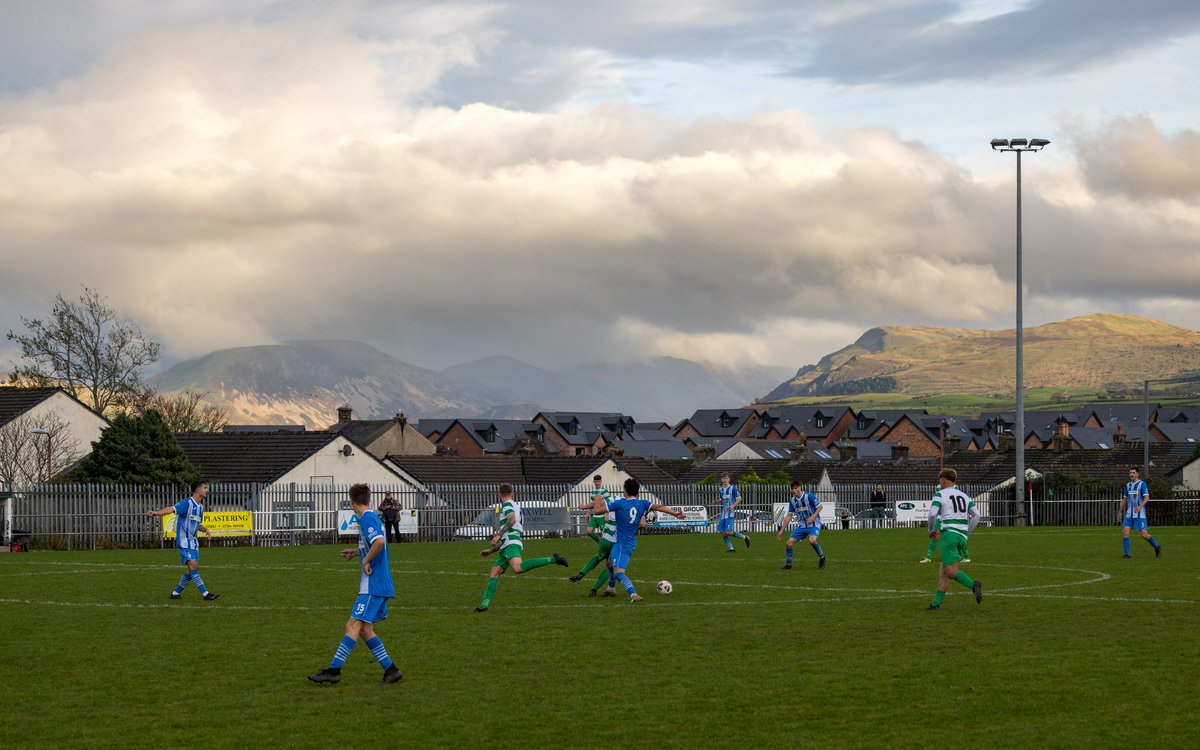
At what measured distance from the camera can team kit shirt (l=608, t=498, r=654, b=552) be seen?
72.2 feet

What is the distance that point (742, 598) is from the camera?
73.8ft

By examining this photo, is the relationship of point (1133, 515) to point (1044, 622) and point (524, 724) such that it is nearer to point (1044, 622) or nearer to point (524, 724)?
point (1044, 622)

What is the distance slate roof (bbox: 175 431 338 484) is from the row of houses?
8 cm

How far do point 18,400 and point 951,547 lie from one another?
175ft

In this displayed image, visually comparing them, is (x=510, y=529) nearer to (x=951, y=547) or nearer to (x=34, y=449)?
(x=951, y=547)

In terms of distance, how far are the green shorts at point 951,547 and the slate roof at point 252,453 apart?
43.0 meters

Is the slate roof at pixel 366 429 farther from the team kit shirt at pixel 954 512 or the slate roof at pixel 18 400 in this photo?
the team kit shirt at pixel 954 512

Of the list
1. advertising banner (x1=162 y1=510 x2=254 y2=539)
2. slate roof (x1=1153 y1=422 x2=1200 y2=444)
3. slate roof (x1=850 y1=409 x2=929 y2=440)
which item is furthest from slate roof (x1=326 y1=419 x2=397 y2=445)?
slate roof (x1=1153 y1=422 x2=1200 y2=444)

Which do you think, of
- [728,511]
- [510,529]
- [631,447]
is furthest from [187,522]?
[631,447]

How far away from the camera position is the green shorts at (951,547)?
19922mm

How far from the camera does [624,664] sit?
14648mm

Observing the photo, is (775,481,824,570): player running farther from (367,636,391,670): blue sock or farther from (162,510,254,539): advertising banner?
(162,510,254,539): advertising banner

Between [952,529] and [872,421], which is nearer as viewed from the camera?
[952,529]

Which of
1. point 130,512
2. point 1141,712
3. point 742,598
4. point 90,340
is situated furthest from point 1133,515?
point 90,340
